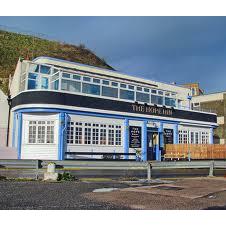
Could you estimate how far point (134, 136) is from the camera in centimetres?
2497

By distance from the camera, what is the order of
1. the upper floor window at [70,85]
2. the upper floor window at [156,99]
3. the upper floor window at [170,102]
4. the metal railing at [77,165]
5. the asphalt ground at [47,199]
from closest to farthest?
the asphalt ground at [47,199] → the metal railing at [77,165] → the upper floor window at [70,85] → the upper floor window at [156,99] → the upper floor window at [170,102]

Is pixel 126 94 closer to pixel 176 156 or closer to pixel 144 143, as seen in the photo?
pixel 144 143

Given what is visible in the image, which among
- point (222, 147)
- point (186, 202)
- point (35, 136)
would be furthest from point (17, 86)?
point (186, 202)

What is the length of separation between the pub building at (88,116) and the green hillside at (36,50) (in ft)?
63.8

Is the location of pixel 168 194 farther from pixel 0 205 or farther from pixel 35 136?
pixel 35 136

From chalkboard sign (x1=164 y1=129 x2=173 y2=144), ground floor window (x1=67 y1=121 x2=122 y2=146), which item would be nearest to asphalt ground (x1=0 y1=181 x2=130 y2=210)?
ground floor window (x1=67 y1=121 x2=122 y2=146)

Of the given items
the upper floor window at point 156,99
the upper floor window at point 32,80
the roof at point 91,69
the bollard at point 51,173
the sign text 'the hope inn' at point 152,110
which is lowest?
the bollard at point 51,173

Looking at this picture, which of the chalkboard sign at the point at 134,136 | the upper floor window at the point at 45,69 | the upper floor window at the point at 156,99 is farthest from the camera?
the upper floor window at the point at 156,99

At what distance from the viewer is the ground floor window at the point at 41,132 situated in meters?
A: 21.4

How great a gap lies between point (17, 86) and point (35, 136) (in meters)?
5.56

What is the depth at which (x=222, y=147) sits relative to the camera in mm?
28469

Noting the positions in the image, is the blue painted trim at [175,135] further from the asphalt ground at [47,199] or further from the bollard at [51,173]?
the asphalt ground at [47,199]

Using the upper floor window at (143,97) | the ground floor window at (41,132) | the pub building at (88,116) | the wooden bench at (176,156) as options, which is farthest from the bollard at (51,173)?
the wooden bench at (176,156)

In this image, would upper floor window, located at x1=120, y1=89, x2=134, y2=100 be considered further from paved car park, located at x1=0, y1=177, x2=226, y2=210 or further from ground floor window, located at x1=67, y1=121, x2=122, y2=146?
paved car park, located at x1=0, y1=177, x2=226, y2=210
